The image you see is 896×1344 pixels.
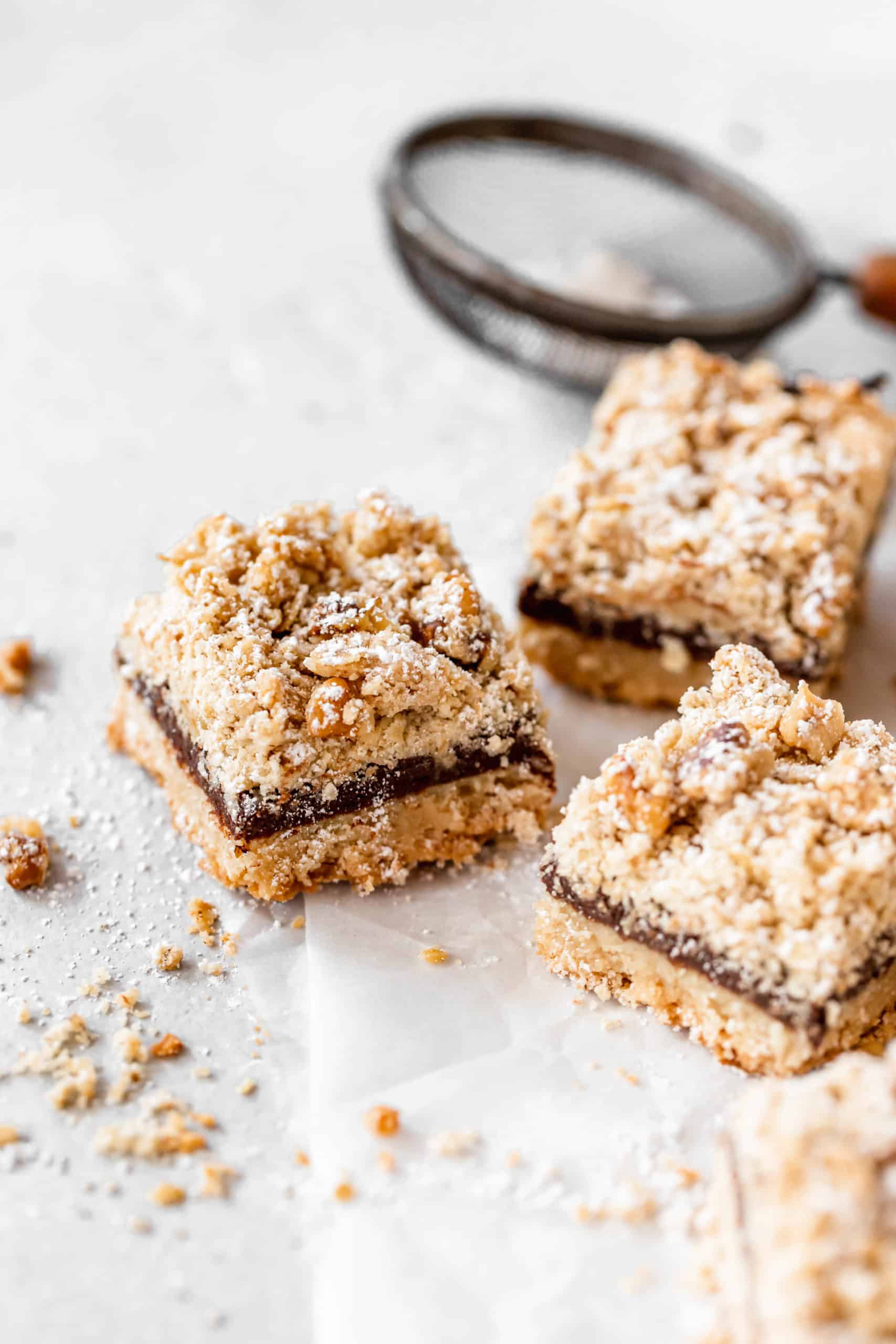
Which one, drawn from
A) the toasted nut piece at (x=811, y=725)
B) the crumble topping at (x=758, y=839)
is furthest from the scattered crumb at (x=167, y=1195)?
the toasted nut piece at (x=811, y=725)

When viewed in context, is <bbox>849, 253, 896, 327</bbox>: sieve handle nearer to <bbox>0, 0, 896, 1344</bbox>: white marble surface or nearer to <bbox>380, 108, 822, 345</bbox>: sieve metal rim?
<bbox>380, 108, 822, 345</bbox>: sieve metal rim

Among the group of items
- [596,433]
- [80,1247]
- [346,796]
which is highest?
[596,433]

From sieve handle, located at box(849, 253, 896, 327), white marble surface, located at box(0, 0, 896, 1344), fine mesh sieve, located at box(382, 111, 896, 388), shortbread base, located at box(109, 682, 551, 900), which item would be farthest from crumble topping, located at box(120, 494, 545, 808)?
sieve handle, located at box(849, 253, 896, 327)

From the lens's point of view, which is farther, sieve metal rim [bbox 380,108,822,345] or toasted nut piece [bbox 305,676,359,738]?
sieve metal rim [bbox 380,108,822,345]

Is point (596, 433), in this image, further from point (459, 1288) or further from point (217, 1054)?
point (459, 1288)

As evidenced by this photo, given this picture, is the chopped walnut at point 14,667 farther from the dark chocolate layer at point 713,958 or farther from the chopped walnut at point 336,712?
the dark chocolate layer at point 713,958

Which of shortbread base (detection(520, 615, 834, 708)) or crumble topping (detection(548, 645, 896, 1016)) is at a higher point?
crumble topping (detection(548, 645, 896, 1016))

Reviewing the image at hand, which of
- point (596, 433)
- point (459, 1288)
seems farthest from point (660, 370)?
point (459, 1288)
